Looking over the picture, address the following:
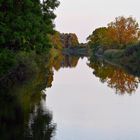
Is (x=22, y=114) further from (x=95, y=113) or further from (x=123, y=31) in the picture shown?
(x=123, y=31)

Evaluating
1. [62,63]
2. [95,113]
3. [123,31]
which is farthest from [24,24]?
[62,63]

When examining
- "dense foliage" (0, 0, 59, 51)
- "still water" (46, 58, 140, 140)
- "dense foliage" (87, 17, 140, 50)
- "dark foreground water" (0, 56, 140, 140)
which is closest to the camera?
"dark foreground water" (0, 56, 140, 140)

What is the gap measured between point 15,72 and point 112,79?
17298 mm

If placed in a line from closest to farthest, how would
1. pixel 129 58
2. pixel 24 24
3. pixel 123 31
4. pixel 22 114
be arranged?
pixel 22 114
pixel 24 24
pixel 129 58
pixel 123 31

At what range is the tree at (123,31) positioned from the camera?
95.2 metres

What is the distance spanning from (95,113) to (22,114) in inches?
168

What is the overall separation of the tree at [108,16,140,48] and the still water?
2069 inches

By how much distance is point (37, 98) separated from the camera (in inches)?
1277

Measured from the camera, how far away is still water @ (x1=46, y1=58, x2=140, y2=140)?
20672 mm

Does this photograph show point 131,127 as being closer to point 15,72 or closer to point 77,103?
point 77,103

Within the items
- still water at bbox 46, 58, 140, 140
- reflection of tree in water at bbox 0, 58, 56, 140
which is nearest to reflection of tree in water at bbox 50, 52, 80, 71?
still water at bbox 46, 58, 140, 140

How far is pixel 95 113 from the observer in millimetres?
27016

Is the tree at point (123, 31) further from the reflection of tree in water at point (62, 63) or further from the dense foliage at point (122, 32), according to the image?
the reflection of tree in water at point (62, 63)

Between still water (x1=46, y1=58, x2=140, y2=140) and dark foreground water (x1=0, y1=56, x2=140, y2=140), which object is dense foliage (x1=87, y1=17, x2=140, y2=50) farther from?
dark foreground water (x1=0, y1=56, x2=140, y2=140)
